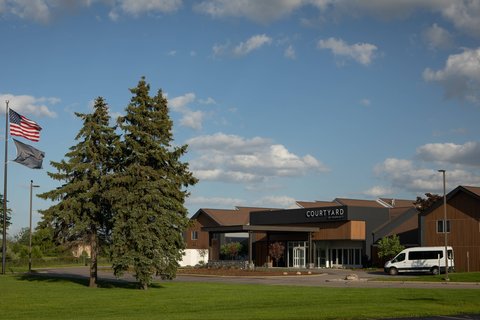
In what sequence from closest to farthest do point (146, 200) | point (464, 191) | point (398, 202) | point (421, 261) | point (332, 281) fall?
point (146, 200) → point (332, 281) → point (421, 261) → point (464, 191) → point (398, 202)

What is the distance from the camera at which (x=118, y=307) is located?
77.8 feet

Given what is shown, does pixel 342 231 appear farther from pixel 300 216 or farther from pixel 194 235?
pixel 194 235

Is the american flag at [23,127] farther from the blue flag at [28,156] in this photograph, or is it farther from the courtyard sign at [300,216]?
the courtyard sign at [300,216]

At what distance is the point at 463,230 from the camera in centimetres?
5416

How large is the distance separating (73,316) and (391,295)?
A: 13249 millimetres

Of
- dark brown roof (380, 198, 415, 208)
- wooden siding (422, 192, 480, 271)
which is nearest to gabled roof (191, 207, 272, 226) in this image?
dark brown roof (380, 198, 415, 208)

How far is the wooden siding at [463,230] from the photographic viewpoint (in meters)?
53.3

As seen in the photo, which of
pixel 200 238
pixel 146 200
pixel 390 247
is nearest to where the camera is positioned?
pixel 146 200

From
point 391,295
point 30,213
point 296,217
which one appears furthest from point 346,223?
point 391,295

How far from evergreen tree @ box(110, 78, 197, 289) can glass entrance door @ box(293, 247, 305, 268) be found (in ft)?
112

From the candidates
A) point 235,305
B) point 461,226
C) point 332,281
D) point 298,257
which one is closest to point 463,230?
point 461,226

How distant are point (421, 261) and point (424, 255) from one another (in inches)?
21.1

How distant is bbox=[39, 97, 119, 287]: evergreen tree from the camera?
37.0 meters

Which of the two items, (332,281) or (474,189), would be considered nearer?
(332,281)
